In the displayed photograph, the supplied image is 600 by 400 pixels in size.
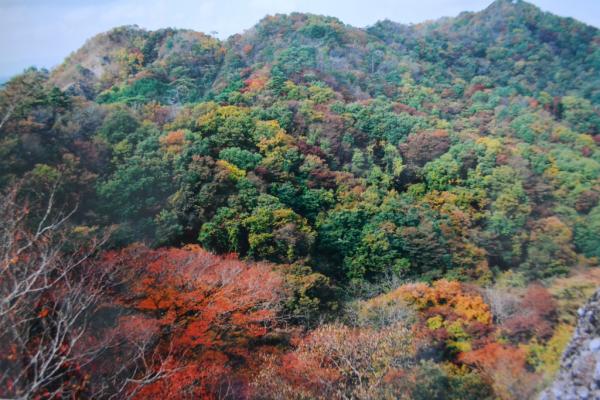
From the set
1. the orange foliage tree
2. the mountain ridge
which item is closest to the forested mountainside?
the orange foliage tree

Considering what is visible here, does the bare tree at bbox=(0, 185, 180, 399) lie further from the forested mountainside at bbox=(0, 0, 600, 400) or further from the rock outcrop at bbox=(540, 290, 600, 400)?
the rock outcrop at bbox=(540, 290, 600, 400)

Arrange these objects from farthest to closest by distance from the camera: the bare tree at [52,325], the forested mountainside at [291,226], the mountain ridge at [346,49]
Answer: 1. the mountain ridge at [346,49]
2. the forested mountainside at [291,226]
3. the bare tree at [52,325]

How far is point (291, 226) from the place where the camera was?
13758 mm

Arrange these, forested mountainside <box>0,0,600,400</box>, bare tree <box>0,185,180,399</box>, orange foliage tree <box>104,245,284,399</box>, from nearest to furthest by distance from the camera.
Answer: bare tree <box>0,185,180,399</box>, forested mountainside <box>0,0,600,400</box>, orange foliage tree <box>104,245,284,399</box>

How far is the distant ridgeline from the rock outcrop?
219 inches

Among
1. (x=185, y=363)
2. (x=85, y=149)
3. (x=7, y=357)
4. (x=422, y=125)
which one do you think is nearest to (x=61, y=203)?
(x=85, y=149)

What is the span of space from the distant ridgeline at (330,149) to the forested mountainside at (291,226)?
92 millimetres

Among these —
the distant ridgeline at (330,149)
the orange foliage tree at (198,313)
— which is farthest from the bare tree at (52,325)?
the distant ridgeline at (330,149)

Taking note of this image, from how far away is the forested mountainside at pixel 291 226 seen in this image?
24.9 ft

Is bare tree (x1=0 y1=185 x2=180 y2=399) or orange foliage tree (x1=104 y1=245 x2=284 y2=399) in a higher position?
bare tree (x1=0 y1=185 x2=180 y2=399)

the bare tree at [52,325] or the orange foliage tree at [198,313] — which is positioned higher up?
the bare tree at [52,325]

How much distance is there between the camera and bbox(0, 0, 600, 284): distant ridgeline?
12688 mm

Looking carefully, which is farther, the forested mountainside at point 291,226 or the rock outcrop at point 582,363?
the forested mountainside at point 291,226

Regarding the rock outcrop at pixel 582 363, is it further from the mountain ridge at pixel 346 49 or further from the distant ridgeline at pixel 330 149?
the mountain ridge at pixel 346 49
